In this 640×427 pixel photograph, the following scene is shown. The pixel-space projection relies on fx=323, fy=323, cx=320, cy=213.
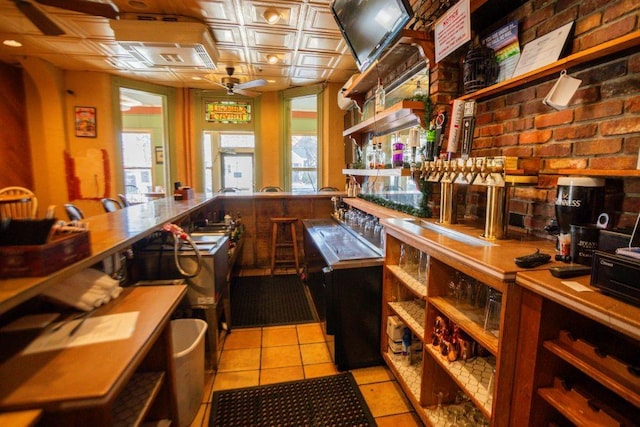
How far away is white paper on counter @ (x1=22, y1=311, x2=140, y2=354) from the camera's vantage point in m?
1.01

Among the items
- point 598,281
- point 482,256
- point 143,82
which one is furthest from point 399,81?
point 143,82

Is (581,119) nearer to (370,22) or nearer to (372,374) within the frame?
(370,22)

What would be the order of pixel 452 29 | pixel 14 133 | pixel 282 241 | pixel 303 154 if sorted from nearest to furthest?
pixel 452 29
pixel 282 241
pixel 14 133
pixel 303 154

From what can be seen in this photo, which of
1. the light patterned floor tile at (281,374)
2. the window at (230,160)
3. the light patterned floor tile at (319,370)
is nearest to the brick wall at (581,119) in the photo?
the light patterned floor tile at (319,370)

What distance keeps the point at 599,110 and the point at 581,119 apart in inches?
2.9

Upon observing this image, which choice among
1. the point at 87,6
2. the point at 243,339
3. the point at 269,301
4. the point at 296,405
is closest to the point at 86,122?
the point at 87,6

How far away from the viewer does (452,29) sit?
1762 millimetres

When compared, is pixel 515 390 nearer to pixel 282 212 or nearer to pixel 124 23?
pixel 282 212

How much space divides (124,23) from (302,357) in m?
3.73

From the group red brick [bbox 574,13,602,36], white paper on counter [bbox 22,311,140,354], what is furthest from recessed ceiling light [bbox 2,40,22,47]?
red brick [bbox 574,13,602,36]

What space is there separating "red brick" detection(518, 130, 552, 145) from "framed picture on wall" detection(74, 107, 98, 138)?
5824mm

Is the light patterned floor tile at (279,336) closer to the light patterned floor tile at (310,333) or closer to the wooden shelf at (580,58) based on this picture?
the light patterned floor tile at (310,333)

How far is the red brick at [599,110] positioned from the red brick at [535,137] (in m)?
0.15

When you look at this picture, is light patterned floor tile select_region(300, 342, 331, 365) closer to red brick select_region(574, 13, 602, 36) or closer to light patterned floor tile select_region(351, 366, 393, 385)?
light patterned floor tile select_region(351, 366, 393, 385)
